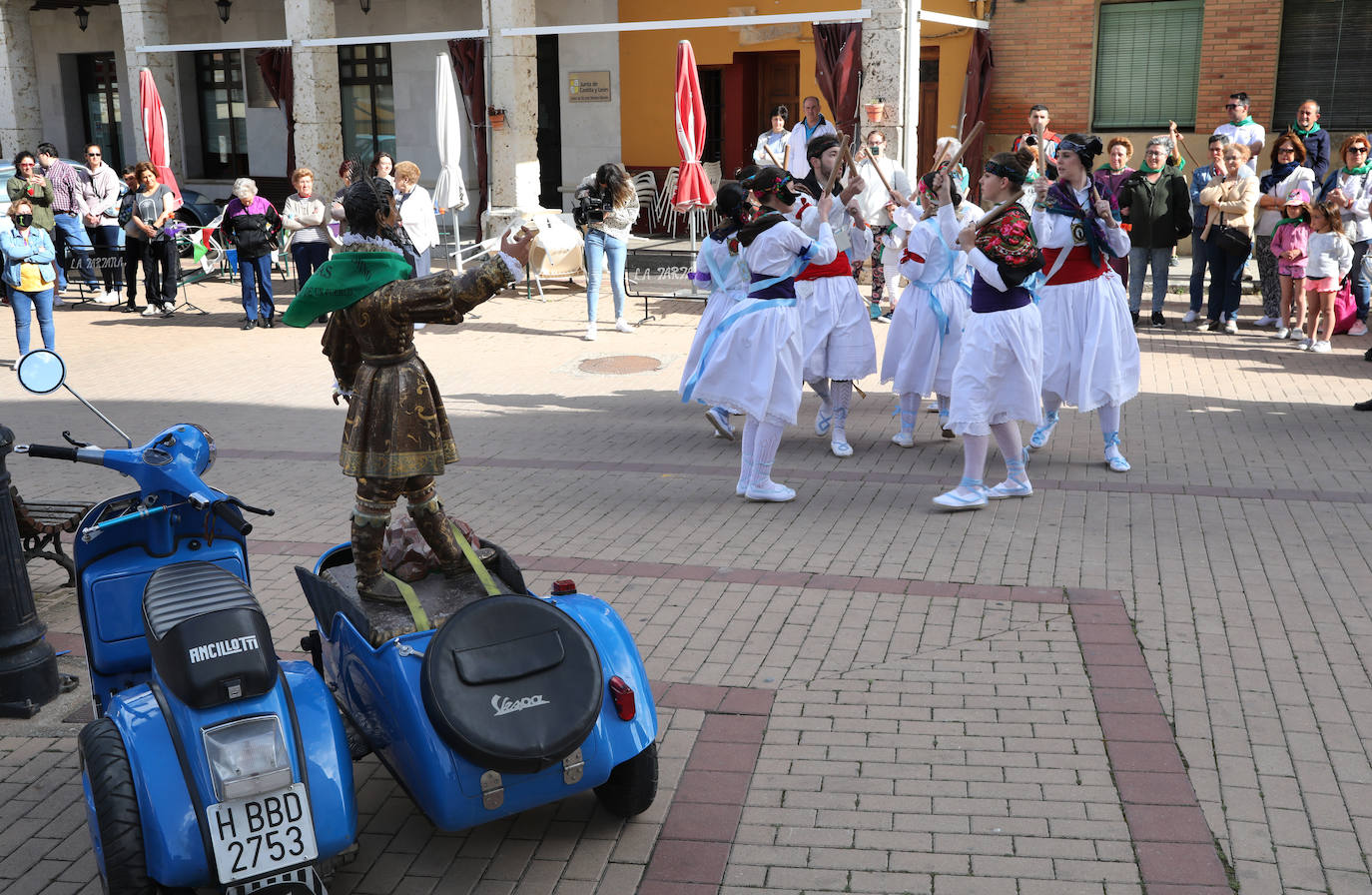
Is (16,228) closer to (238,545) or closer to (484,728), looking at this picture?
(238,545)

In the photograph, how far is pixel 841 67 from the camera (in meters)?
15.5

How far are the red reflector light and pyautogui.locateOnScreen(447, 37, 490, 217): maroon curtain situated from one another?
1550 centimetres

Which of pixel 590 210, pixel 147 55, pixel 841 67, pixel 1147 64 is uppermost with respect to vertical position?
pixel 147 55

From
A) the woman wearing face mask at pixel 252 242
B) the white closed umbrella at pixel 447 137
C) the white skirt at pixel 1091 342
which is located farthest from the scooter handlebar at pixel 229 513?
the white closed umbrella at pixel 447 137

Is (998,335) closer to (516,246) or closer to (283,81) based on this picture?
(516,246)

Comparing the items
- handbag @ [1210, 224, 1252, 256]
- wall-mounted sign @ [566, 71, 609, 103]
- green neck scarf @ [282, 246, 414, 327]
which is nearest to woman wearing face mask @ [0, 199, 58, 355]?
green neck scarf @ [282, 246, 414, 327]

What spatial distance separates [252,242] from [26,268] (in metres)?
3.12

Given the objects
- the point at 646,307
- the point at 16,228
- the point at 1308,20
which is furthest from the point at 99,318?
the point at 1308,20

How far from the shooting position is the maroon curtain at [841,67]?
15.4m

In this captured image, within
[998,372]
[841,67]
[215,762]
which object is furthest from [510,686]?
[841,67]

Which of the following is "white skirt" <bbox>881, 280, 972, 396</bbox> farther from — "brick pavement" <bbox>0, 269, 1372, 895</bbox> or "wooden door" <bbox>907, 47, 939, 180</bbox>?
"wooden door" <bbox>907, 47, 939, 180</bbox>

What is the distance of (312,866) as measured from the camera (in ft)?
9.94

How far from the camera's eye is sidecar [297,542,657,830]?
10.7 ft

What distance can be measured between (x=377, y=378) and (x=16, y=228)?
8.99 meters
